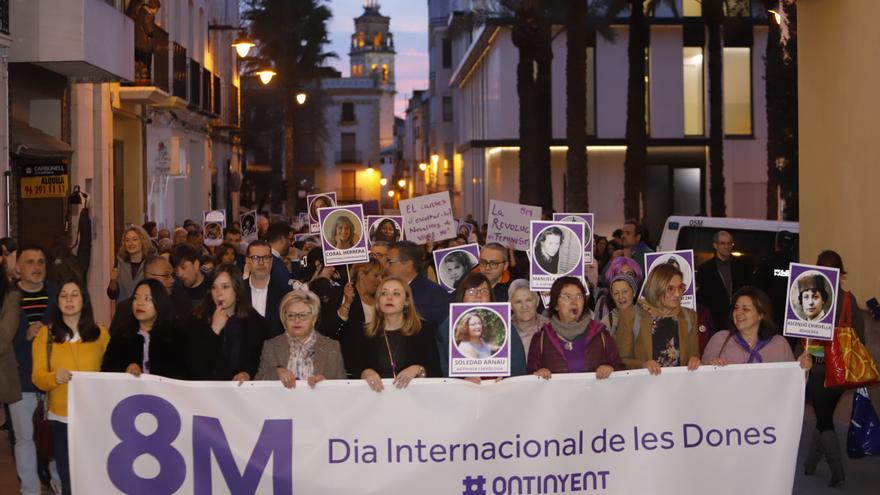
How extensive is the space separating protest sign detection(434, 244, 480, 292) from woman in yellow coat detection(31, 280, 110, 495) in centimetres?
423

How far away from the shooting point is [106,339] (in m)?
8.64

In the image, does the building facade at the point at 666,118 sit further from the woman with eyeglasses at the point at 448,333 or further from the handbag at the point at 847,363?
the woman with eyeglasses at the point at 448,333

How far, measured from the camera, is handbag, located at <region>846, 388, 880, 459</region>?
31.9ft

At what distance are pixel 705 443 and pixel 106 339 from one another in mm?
3895

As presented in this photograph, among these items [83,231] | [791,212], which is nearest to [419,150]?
[791,212]

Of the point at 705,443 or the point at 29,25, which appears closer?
the point at 705,443

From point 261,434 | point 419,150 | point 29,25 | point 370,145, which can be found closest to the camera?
point 261,434

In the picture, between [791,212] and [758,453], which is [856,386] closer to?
[758,453]

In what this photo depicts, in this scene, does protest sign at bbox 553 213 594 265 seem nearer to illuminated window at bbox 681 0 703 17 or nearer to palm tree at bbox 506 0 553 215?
palm tree at bbox 506 0 553 215

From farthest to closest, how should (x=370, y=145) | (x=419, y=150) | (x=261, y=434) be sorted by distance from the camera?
(x=370, y=145) → (x=419, y=150) → (x=261, y=434)

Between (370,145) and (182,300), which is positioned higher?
(370,145)

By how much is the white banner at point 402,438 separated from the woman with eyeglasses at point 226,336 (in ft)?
1.54

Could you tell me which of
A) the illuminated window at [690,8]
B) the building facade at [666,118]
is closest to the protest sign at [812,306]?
the building facade at [666,118]

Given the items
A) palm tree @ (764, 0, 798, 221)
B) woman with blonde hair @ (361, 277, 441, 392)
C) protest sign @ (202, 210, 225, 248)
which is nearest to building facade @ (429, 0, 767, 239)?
palm tree @ (764, 0, 798, 221)
